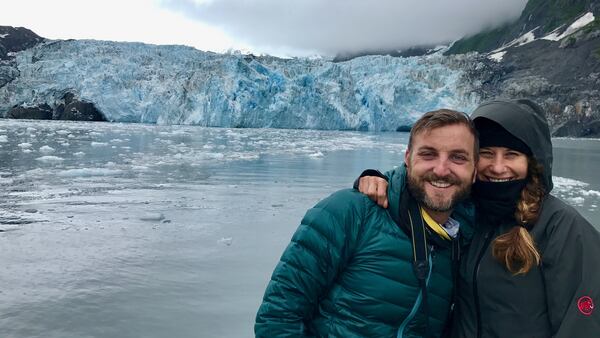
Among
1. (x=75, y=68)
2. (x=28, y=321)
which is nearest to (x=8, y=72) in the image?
(x=75, y=68)

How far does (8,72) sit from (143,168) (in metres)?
40.9

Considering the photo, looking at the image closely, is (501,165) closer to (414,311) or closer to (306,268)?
(414,311)

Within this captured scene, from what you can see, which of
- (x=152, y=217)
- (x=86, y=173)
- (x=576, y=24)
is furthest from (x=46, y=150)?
(x=576, y=24)

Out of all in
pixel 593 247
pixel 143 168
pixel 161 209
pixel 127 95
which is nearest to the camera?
pixel 593 247

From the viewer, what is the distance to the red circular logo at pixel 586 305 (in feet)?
4.45

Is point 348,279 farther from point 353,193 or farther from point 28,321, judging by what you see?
point 28,321

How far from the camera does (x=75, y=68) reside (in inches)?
1538

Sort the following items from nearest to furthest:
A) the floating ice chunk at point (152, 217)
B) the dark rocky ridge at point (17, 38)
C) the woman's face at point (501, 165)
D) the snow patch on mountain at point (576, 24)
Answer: the woman's face at point (501, 165)
the floating ice chunk at point (152, 217)
the dark rocky ridge at point (17, 38)
the snow patch on mountain at point (576, 24)

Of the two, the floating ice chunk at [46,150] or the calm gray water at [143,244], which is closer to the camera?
the calm gray water at [143,244]

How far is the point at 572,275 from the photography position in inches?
54.6

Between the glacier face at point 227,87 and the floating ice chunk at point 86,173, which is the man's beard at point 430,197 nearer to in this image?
the floating ice chunk at point 86,173

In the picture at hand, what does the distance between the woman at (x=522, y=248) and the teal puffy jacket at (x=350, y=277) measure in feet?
0.38

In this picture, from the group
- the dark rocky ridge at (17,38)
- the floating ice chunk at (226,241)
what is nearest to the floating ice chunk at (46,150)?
the floating ice chunk at (226,241)

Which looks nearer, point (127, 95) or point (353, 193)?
point (353, 193)
